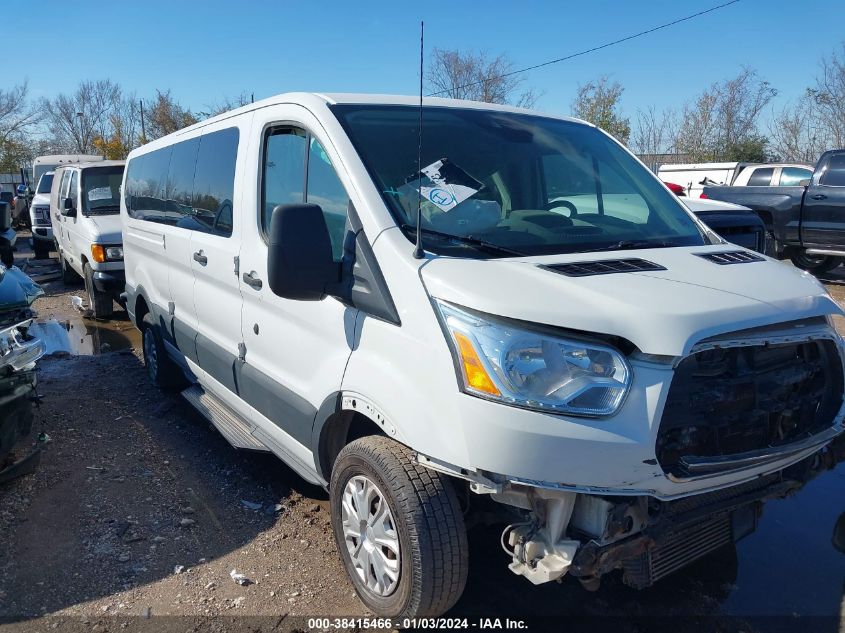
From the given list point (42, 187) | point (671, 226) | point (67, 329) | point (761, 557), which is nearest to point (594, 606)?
point (761, 557)

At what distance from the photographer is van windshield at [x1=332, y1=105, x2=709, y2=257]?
2992mm

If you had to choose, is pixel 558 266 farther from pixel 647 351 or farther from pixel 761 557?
pixel 761 557

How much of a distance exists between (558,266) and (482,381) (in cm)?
63

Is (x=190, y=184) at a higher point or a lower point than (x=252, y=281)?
higher

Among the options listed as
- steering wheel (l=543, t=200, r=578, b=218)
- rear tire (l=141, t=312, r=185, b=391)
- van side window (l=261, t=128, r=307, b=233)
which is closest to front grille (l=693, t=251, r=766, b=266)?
steering wheel (l=543, t=200, r=578, b=218)

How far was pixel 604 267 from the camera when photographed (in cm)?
271

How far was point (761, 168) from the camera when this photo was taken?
51.0ft

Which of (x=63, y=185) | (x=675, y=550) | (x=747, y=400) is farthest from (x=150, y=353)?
(x=63, y=185)

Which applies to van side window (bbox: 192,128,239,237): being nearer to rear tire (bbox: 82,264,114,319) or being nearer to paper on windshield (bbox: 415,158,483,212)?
paper on windshield (bbox: 415,158,483,212)

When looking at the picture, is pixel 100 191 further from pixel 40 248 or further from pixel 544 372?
pixel 544 372

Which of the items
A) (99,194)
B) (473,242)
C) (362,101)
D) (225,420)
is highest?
(362,101)

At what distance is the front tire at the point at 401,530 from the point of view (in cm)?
256

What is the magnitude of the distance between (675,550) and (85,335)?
311 inches

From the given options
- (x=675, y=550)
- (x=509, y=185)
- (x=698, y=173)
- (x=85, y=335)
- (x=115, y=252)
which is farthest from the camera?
(x=698, y=173)
